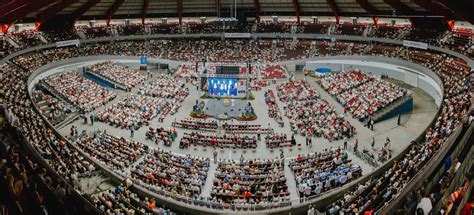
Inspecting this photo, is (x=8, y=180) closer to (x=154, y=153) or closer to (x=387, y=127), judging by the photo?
(x=154, y=153)

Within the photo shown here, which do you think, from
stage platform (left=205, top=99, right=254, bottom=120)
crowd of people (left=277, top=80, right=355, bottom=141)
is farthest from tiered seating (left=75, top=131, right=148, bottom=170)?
crowd of people (left=277, top=80, right=355, bottom=141)

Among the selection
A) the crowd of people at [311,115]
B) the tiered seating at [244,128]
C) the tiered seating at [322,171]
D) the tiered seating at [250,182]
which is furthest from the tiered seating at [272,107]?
the tiered seating at [250,182]

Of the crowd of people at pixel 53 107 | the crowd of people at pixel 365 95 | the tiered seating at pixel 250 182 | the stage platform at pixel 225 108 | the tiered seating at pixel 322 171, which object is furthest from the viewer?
the stage platform at pixel 225 108

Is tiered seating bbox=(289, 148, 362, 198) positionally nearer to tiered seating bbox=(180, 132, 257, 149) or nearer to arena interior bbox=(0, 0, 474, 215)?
arena interior bbox=(0, 0, 474, 215)

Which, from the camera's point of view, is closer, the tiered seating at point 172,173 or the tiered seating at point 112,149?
the tiered seating at point 172,173

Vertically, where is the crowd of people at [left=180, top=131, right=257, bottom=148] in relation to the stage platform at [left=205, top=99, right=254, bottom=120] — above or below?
above

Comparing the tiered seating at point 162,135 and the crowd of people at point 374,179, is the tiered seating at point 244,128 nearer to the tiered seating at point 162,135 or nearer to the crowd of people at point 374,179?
the tiered seating at point 162,135

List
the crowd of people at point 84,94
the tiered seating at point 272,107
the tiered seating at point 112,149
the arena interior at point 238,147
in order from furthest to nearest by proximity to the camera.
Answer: the crowd of people at point 84,94, the tiered seating at point 272,107, the tiered seating at point 112,149, the arena interior at point 238,147
